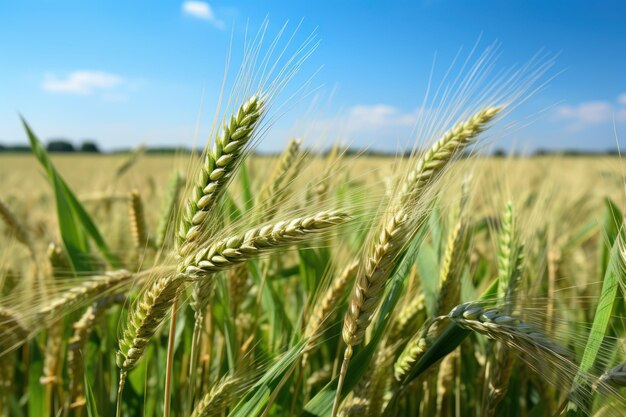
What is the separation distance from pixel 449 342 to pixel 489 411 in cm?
20

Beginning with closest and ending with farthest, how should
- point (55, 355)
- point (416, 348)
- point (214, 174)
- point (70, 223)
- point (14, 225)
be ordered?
point (214, 174) → point (416, 348) → point (55, 355) → point (70, 223) → point (14, 225)

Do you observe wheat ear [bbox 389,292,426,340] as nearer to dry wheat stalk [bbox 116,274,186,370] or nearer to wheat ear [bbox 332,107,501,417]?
wheat ear [bbox 332,107,501,417]

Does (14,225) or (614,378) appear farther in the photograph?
(14,225)

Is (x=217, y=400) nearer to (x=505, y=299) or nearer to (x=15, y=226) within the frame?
(x=505, y=299)

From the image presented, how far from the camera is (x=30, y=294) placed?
132 cm

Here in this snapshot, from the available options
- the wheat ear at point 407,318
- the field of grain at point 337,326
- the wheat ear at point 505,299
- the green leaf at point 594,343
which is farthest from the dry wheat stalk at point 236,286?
the green leaf at point 594,343

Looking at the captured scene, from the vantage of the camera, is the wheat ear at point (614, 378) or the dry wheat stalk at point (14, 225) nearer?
the wheat ear at point (614, 378)

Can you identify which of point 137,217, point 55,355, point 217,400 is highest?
point 137,217

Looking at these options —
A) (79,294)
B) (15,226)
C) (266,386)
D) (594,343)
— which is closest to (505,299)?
(594,343)

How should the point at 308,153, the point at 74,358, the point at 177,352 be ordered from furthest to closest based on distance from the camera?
the point at 308,153
the point at 177,352
the point at 74,358

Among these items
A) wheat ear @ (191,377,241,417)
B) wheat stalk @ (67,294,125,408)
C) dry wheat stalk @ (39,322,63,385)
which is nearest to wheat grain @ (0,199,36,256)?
dry wheat stalk @ (39,322,63,385)

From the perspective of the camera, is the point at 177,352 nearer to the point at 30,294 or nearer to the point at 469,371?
the point at 30,294

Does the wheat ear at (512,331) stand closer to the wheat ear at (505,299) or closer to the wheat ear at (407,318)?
the wheat ear at (505,299)

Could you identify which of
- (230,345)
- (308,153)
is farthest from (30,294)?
(308,153)
